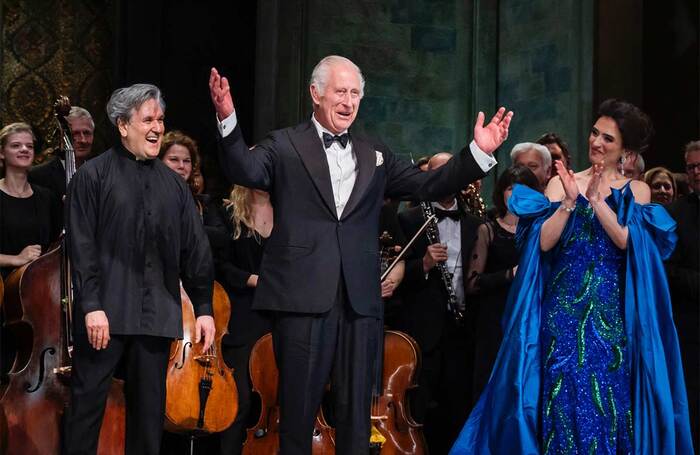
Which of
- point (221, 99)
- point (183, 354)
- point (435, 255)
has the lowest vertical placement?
point (183, 354)

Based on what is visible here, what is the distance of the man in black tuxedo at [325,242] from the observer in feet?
11.9

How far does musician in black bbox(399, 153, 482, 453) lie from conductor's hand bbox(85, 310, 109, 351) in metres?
1.93

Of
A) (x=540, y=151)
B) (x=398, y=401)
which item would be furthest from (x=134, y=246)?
(x=540, y=151)

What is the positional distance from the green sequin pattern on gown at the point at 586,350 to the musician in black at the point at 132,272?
1316 mm

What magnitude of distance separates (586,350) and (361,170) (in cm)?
117

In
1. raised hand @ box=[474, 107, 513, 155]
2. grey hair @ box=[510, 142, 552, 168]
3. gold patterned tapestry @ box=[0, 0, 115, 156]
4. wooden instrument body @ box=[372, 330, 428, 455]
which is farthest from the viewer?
gold patterned tapestry @ box=[0, 0, 115, 156]

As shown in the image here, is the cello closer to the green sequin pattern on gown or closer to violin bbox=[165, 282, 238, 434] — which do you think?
violin bbox=[165, 282, 238, 434]

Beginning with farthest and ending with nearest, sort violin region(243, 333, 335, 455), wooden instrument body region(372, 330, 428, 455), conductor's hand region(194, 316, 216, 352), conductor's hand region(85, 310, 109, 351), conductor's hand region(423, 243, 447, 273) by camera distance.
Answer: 1. conductor's hand region(423, 243, 447, 273)
2. wooden instrument body region(372, 330, 428, 455)
3. violin region(243, 333, 335, 455)
4. conductor's hand region(194, 316, 216, 352)
5. conductor's hand region(85, 310, 109, 351)

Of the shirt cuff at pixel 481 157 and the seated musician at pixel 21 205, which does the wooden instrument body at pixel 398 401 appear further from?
the seated musician at pixel 21 205

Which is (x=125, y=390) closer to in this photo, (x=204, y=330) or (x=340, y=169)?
(x=204, y=330)

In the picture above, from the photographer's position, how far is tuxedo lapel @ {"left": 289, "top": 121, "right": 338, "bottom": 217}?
3711mm

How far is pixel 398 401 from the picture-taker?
197 inches

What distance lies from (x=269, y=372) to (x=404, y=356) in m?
0.63

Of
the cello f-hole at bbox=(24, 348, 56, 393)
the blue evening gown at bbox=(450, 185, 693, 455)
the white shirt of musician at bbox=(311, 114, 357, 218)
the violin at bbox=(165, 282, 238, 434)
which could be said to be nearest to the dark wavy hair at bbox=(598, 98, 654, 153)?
the blue evening gown at bbox=(450, 185, 693, 455)
